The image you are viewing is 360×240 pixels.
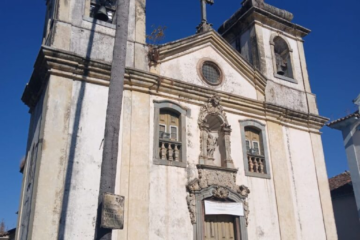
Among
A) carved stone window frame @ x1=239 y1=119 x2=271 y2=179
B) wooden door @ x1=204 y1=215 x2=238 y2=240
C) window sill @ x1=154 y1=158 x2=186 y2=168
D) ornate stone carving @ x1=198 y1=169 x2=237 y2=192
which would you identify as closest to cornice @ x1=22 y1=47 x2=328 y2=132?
carved stone window frame @ x1=239 y1=119 x2=271 y2=179

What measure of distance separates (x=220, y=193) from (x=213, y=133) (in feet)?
7.50

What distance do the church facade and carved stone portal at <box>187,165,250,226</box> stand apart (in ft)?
0.10

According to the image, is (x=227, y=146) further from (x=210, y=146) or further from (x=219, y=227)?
(x=219, y=227)

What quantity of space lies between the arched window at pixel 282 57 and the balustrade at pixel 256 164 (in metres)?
4.11

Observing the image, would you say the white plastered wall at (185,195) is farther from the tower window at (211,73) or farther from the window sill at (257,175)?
the tower window at (211,73)

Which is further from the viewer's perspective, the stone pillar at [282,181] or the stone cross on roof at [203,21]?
the stone cross on roof at [203,21]

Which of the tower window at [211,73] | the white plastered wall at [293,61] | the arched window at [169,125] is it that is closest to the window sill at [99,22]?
the arched window at [169,125]

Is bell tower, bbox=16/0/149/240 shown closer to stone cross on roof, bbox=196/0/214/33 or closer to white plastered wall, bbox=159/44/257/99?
white plastered wall, bbox=159/44/257/99

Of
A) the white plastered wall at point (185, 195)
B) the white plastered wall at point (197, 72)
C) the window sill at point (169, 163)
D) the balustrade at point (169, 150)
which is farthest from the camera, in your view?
the white plastered wall at point (197, 72)

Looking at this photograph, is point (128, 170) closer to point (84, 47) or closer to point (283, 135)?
point (84, 47)

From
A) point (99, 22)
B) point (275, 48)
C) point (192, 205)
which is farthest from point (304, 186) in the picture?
point (99, 22)

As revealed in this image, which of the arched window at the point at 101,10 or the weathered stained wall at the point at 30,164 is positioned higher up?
the arched window at the point at 101,10

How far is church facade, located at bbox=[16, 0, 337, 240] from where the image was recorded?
31.7 feet

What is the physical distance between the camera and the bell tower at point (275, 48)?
14719mm
